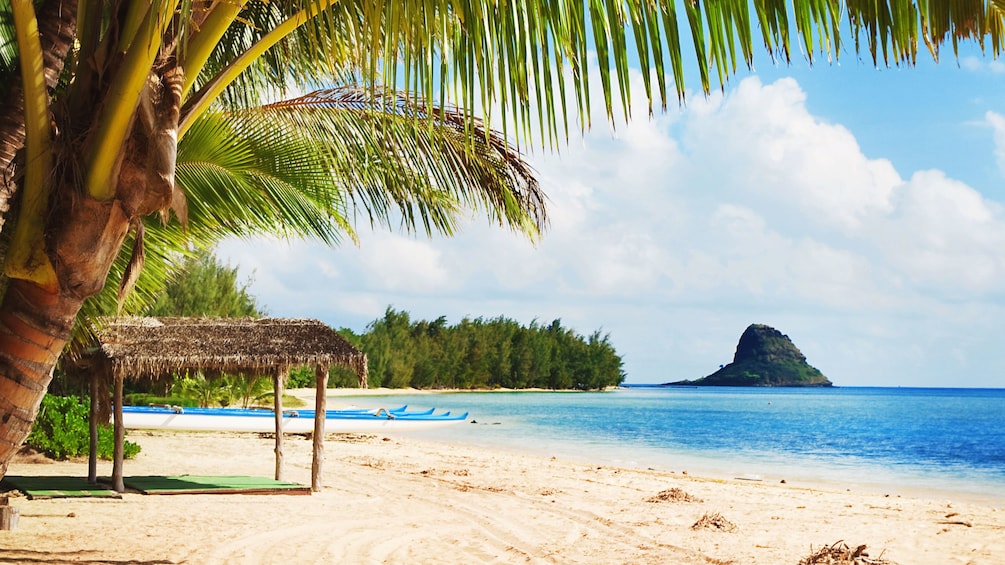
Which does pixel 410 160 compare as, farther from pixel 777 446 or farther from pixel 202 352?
pixel 777 446

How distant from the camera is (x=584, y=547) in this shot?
22.7 ft

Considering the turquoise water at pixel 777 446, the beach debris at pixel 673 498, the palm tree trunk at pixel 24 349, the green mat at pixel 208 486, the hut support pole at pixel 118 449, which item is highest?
the palm tree trunk at pixel 24 349

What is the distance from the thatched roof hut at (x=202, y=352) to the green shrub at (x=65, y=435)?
7.79 feet

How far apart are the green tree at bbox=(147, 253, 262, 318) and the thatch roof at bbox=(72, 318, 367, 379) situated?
1759 centimetres

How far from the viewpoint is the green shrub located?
37.0ft

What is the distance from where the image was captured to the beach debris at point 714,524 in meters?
7.97

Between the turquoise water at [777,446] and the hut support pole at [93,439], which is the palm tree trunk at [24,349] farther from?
the turquoise water at [777,446]

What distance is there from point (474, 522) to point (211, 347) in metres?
3.14

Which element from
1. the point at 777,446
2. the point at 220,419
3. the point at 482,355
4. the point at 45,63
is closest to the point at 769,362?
the point at 482,355

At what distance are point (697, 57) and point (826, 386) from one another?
5383 inches

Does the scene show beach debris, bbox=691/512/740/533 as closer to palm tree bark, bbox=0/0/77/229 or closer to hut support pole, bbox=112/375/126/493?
hut support pole, bbox=112/375/126/493

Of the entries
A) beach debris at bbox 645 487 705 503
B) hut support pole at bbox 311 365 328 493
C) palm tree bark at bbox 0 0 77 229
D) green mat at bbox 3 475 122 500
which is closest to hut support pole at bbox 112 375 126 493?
green mat at bbox 3 475 122 500

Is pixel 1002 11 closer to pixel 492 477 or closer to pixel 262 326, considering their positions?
pixel 262 326

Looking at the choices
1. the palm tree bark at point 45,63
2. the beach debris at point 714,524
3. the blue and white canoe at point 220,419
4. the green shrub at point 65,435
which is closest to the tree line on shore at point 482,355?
the blue and white canoe at point 220,419
